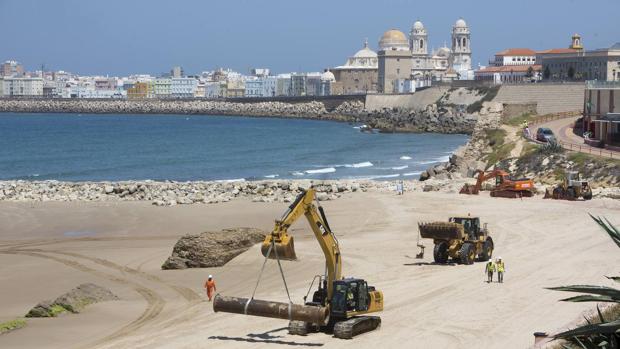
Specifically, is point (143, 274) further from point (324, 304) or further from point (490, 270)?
point (324, 304)

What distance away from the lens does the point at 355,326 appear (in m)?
17.0

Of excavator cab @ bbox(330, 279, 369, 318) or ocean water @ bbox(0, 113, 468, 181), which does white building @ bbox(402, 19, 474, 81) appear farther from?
excavator cab @ bbox(330, 279, 369, 318)

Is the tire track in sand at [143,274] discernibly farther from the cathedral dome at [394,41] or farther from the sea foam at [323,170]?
the cathedral dome at [394,41]

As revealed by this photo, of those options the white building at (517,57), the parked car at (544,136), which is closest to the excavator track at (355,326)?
the parked car at (544,136)

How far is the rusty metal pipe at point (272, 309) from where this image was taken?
54.3 ft

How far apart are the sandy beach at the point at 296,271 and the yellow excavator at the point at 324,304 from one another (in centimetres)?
27

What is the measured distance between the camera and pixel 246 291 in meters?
21.9

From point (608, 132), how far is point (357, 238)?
82.0 ft

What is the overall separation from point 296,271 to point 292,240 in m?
8.51

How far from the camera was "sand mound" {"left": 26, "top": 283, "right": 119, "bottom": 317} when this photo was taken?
1938cm

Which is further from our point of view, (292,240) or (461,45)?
(461,45)

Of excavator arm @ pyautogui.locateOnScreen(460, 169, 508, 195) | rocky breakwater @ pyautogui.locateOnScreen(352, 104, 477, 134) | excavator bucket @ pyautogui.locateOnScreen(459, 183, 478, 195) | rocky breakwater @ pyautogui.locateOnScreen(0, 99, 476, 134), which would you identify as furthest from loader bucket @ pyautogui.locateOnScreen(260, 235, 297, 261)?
rocky breakwater @ pyautogui.locateOnScreen(0, 99, 476, 134)

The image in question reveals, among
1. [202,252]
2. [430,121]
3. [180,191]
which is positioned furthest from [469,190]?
[430,121]

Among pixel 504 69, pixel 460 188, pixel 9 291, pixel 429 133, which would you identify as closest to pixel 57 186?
pixel 460 188
